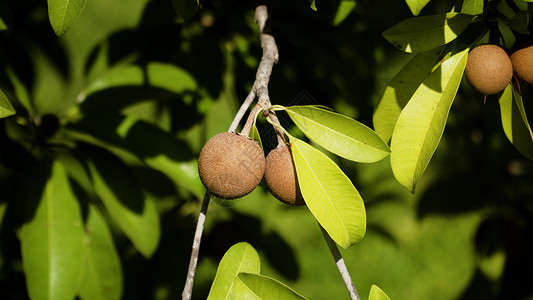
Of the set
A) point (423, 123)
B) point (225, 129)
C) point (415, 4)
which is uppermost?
point (415, 4)

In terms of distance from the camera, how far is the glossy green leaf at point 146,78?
1.30 metres

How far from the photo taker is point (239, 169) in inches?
30.6

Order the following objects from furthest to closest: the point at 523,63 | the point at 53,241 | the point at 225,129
A: the point at 225,129, the point at 53,241, the point at 523,63

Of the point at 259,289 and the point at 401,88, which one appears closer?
the point at 259,289

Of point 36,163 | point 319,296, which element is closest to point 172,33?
point 36,163

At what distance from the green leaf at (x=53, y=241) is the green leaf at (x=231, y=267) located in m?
0.47

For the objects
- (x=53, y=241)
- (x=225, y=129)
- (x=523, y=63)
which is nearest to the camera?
(x=523, y=63)

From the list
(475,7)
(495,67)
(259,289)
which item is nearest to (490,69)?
(495,67)

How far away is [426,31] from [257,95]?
363 millimetres

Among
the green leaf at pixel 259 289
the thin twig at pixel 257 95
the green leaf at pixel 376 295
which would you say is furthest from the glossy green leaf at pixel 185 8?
the green leaf at pixel 376 295

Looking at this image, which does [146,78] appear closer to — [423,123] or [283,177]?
[283,177]

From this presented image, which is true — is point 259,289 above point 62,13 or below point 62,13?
below

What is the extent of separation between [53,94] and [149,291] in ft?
3.32

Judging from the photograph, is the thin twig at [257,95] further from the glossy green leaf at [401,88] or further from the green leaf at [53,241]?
the green leaf at [53,241]
